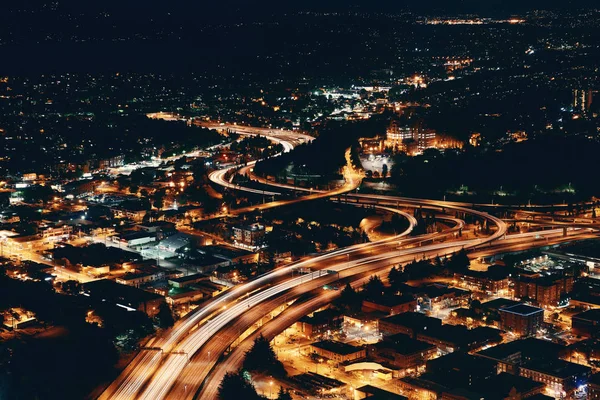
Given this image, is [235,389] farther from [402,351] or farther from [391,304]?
[391,304]

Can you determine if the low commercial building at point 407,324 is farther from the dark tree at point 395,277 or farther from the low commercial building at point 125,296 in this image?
the low commercial building at point 125,296

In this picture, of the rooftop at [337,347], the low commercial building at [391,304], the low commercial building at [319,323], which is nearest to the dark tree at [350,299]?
the low commercial building at [391,304]

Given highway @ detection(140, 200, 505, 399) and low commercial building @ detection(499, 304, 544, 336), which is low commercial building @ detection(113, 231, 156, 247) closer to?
highway @ detection(140, 200, 505, 399)

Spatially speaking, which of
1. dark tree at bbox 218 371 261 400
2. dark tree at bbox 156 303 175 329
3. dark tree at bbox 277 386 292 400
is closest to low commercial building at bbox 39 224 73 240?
dark tree at bbox 156 303 175 329

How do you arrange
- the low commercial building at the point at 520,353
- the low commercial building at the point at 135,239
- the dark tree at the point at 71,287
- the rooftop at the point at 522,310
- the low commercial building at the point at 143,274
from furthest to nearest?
the low commercial building at the point at 135,239, the low commercial building at the point at 143,274, the dark tree at the point at 71,287, the rooftop at the point at 522,310, the low commercial building at the point at 520,353

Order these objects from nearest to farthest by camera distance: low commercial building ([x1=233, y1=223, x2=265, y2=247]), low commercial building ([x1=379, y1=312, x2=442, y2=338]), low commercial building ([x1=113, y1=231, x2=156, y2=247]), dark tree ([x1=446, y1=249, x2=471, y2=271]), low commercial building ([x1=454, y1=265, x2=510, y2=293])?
low commercial building ([x1=379, y1=312, x2=442, y2=338]) < low commercial building ([x1=454, y1=265, x2=510, y2=293]) < dark tree ([x1=446, y1=249, x2=471, y2=271]) < low commercial building ([x1=113, y1=231, x2=156, y2=247]) < low commercial building ([x1=233, y1=223, x2=265, y2=247])

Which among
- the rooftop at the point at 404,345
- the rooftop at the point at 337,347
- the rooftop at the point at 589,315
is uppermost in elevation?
the rooftop at the point at 589,315
